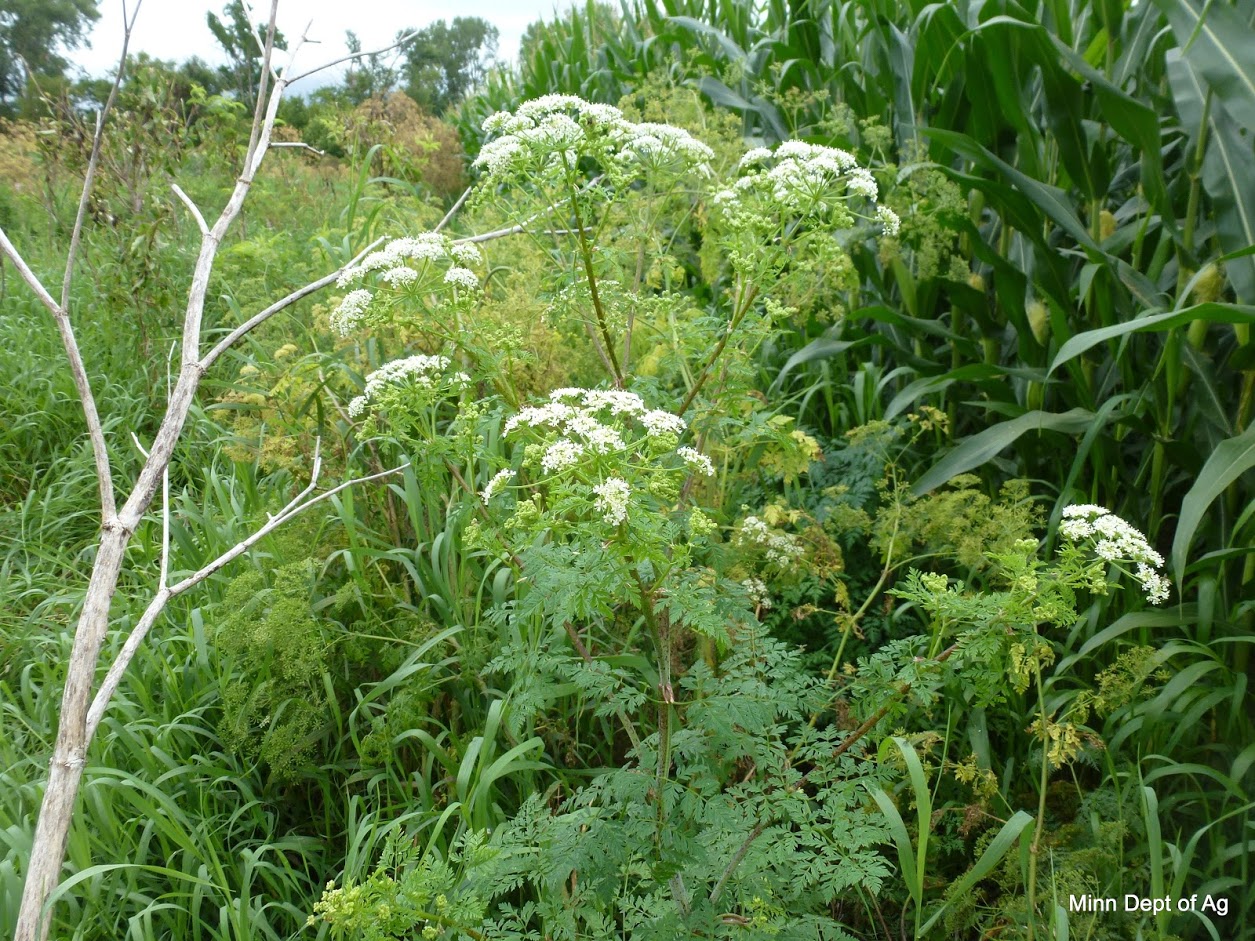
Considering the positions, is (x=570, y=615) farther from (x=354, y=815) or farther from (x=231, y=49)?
(x=231, y=49)

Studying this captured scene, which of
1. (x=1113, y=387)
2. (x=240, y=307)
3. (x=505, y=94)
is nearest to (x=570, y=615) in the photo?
(x=1113, y=387)

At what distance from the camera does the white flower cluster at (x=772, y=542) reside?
7.57 feet

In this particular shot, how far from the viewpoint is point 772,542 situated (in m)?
2.31

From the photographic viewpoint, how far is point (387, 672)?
2.62 meters

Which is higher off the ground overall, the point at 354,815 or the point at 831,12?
the point at 831,12

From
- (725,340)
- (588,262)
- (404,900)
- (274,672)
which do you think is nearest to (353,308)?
(588,262)

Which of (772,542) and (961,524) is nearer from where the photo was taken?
(772,542)

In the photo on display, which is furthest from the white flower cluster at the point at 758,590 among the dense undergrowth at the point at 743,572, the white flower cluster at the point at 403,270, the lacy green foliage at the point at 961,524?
the white flower cluster at the point at 403,270

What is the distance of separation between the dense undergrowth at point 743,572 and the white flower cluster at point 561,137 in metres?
0.02

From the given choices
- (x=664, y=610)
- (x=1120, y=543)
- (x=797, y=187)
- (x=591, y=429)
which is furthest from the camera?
(x=797, y=187)

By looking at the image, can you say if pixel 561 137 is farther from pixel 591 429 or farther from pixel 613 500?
pixel 613 500

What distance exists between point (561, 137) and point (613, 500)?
905mm

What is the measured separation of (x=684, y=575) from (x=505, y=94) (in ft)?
32.8

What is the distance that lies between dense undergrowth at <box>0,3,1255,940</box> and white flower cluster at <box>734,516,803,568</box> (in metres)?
0.02
